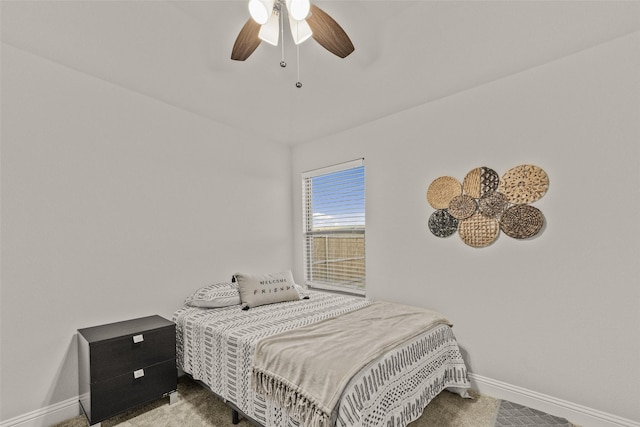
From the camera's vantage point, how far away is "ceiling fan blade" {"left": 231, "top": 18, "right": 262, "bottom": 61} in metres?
1.57

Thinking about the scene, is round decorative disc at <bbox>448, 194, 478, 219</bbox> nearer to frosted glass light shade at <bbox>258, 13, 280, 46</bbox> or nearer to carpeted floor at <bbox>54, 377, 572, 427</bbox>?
carpeted floor at <bbox>54, 377, 572, 427</bbox>

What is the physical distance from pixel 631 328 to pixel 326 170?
2.94 metres

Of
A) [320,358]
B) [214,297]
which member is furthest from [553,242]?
[214,297]

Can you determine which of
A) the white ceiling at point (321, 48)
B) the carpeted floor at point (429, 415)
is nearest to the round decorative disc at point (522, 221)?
the white ceiling at point (321, 48)

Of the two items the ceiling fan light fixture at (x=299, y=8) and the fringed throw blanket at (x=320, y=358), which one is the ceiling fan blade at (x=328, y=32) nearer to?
the ceiling fan light fixture at (x=299, y=8)

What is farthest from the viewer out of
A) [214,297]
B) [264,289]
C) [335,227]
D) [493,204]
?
[335,227]

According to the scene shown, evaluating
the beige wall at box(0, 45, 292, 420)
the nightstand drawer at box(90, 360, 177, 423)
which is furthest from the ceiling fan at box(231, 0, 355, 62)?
the nightstand drawer at box(90, 360, 177, 423)

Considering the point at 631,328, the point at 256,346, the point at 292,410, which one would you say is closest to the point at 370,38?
the point at 256,346

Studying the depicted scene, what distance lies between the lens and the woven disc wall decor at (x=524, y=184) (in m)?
2.13

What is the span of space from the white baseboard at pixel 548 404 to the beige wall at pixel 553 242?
39mm

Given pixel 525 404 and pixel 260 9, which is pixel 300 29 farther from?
pixel 525 404

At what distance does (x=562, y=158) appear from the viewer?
2.06 metres

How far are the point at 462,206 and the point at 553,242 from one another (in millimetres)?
675

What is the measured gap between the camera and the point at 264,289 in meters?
2.73
